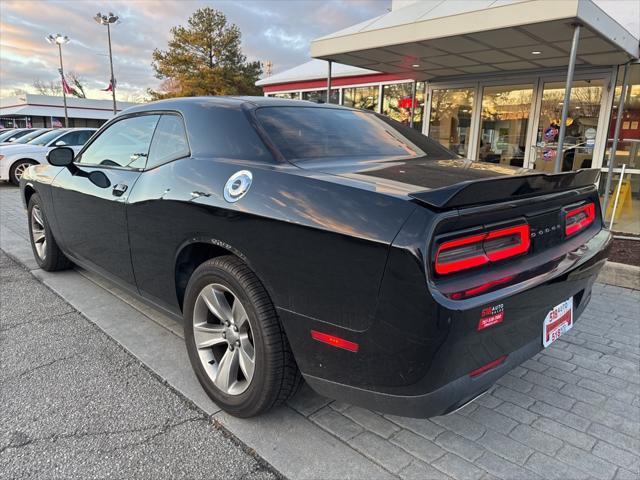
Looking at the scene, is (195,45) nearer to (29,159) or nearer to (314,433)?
(29,159)

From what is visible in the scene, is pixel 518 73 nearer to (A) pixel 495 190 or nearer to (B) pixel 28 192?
(A) pixel 495 190

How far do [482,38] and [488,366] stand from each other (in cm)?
606

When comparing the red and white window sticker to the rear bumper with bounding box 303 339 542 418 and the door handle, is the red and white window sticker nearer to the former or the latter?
the rear bumper with bounding box 303 339 542 418

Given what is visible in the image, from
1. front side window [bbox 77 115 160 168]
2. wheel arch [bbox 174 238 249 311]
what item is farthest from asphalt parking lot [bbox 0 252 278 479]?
front side window [bbox 77 115 160 168]

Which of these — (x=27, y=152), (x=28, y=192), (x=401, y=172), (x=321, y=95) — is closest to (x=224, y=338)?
(x=401, y=172)

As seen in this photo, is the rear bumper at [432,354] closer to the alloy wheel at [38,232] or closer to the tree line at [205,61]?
the alloy wheel at [38,232]

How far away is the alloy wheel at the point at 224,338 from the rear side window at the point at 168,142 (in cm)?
89

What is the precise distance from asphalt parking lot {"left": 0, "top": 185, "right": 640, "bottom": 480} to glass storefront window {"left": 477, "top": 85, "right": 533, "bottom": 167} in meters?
7.46

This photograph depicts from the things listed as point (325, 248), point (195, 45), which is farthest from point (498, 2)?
point (195, 45)

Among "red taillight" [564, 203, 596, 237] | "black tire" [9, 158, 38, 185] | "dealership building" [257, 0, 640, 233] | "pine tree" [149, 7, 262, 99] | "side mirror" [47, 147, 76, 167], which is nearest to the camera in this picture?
"red taillight" [564, 203, 596, 237]

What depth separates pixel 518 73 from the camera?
926 cm

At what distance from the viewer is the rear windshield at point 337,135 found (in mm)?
2482

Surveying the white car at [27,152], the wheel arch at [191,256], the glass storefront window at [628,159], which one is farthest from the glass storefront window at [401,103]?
the wheel arch at [191,256]

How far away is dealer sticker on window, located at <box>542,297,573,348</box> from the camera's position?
7.02ft
